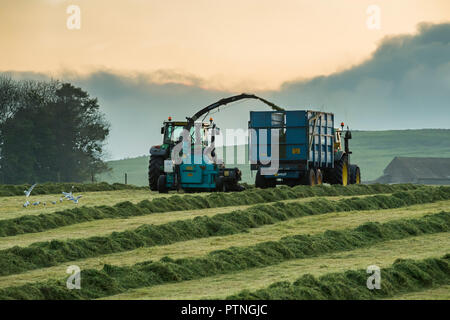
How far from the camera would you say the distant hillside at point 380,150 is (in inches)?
4198

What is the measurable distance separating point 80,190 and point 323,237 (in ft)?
77.8

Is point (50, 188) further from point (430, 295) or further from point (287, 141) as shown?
point (430, 295)

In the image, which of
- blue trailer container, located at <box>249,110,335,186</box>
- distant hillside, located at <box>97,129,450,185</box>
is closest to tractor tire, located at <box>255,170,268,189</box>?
blue trailer container, located at <box>249,110,335,186</box>

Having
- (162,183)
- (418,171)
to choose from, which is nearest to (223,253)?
(162,183)

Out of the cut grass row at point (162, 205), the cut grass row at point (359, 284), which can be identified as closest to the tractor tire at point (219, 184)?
the cut grass row at point (162, 205)

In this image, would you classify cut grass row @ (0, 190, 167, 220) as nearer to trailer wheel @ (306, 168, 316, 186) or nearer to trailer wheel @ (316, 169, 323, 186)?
trailer wheel @ (306, 168, 316, 186)

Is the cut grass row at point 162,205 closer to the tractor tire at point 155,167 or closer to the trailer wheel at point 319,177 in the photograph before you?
the trailer wheel at point 319,177

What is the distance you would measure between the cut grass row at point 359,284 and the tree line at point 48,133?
49252 millimetres

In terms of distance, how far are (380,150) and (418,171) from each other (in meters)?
36.2

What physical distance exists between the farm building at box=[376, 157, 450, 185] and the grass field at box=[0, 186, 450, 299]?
215 feet

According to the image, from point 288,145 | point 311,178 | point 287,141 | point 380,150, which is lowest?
point 311,178

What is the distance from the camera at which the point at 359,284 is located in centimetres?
1152

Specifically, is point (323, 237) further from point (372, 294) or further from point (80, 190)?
point (80, 190)
